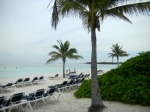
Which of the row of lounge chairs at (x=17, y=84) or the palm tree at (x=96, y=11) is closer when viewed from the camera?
the palm tree at (x=96, y=11)

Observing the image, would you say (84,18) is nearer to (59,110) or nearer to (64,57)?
(59,110)

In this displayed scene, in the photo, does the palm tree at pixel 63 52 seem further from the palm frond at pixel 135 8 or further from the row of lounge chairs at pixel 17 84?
the palm frond at pixel 135 8

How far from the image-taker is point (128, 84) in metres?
10.4

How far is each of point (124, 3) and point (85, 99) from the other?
5288 mm

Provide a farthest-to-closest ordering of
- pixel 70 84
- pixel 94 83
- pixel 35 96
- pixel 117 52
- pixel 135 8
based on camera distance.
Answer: pixel 117 52 < pixel 70 84 < pixel 35 96 < pixel 135 8 < pixel 94 83

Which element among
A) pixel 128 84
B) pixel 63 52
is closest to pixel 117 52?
pixel 63 52

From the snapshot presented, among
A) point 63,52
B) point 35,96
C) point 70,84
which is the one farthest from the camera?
point 63,52

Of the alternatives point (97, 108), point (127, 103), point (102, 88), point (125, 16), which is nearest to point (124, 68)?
point (102, 88)

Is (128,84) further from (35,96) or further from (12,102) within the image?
(12,102)

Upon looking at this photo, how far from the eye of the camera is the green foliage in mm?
9441

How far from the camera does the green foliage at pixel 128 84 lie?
31.0 feet

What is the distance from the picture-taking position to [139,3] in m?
8.29

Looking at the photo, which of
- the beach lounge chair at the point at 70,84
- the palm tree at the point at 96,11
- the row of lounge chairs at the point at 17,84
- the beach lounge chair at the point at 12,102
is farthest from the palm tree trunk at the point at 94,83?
the row of lounge chairs at the point at 17,84

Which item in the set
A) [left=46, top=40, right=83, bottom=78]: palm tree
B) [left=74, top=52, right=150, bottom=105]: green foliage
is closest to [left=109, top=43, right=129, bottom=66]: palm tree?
[left=46, top=40, right=83, bottom=78]: palm tree
